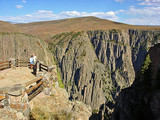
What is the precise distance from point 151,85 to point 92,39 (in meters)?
99.7

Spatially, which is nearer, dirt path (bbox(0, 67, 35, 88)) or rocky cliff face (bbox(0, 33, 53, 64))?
dirt path (bbox(0, 67, 35, 88))

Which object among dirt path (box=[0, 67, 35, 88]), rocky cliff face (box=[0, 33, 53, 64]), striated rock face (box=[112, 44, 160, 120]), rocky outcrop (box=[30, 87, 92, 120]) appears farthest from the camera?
rocky cliff face (box=[0, 33, 53, 64])

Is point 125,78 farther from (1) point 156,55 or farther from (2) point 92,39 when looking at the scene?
(1) point 156,55

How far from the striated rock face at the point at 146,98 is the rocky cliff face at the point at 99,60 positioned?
5803cm

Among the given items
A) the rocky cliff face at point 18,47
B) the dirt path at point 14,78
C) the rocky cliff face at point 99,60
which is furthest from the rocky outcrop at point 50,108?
the rocky cliff face at point 99,60

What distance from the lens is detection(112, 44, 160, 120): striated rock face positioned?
24414 mm

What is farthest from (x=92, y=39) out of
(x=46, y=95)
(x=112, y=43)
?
(x=46, y=95)

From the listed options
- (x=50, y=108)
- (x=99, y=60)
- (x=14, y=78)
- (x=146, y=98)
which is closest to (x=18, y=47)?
(x=14, y=78)

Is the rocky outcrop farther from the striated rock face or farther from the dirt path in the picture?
the striated rock face

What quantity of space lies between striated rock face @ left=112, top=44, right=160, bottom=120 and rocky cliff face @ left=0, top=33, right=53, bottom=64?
155 feet

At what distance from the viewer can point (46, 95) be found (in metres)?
12.8

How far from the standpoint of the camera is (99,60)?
4830 inches

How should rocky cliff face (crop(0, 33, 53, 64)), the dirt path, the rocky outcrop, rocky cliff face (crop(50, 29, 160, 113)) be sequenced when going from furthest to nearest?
1. rocky cliff face (crop(50, 29, 160, 113))
2. rocky cliff face (crop(0, 33, 53, 64))
3. the dirt path
4. the rocky outcrop

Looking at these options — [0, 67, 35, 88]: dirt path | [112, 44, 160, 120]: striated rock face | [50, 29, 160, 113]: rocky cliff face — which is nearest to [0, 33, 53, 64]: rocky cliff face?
[50, 29, 160, 113]: rocky cliff face
